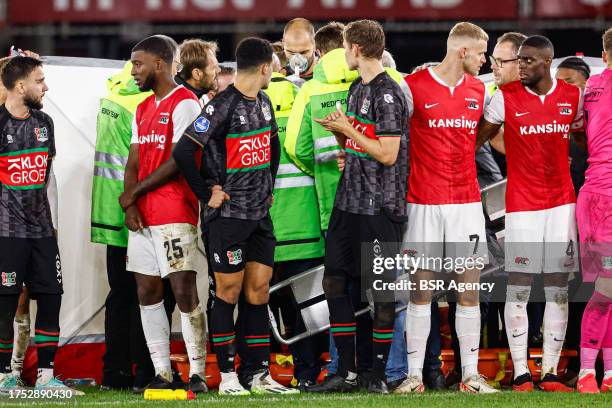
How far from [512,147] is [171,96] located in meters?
1.83

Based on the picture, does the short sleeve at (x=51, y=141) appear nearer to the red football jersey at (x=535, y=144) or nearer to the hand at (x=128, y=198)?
the hand at (x=128, y=198)

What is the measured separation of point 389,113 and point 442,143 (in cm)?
37

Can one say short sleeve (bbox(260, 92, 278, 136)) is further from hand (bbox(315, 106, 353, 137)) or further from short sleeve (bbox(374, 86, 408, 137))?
short sleeve (bbox(374, 86, 408, 137))

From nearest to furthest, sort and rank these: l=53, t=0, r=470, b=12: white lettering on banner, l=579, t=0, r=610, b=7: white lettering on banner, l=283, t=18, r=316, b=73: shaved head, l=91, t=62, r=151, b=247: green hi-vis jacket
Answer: l=91, t=62, r=151, b=247: green hi-vis jacket
l=283, t=18, r=316, b=73: shaved head
l=579, t=0, r=610, b=7: white lettering on banner
l=53, t=0, r=470, b=12: white lettering on banner

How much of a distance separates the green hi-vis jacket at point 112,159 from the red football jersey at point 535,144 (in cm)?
198

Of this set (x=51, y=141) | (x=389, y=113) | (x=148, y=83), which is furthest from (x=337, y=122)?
(x=51, y=141)

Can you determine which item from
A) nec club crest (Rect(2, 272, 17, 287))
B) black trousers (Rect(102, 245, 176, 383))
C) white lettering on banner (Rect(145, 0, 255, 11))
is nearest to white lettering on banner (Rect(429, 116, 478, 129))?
black trousers (Rect(102, 245, 176, 383))

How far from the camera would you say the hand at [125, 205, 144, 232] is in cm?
645

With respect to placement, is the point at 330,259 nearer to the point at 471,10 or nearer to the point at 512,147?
the point at 512,147

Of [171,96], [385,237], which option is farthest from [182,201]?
[385,237]

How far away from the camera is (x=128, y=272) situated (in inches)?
269

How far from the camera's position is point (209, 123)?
6230 millimetres

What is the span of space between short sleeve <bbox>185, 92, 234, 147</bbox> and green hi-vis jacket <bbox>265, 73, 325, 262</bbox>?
768 millimetres

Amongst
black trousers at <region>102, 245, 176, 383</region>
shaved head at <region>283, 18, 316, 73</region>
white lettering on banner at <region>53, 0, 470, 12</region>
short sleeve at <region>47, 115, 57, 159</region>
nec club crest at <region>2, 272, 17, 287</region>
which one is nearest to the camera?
nec club crest at <region>2, 272, 17, 287</region>
